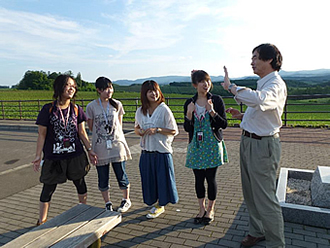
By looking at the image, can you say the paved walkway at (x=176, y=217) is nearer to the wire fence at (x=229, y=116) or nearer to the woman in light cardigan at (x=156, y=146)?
the woman in light cardigan at (x=156, y=146)

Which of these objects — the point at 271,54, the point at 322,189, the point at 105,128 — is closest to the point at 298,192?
the point at 322,189

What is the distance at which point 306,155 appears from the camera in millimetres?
6590

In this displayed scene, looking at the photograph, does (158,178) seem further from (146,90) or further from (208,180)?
(146,90)

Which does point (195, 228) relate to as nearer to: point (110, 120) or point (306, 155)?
point (110, 120)

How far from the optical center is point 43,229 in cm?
252

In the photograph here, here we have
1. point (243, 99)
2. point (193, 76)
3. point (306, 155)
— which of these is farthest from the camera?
point (306, 155)

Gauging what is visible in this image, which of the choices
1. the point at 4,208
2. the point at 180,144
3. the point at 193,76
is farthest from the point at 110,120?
the point at 180,144

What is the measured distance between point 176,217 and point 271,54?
2293mm

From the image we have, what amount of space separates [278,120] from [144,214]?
2178 millimetres

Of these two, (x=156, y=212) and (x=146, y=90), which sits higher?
(x=146, y=90)

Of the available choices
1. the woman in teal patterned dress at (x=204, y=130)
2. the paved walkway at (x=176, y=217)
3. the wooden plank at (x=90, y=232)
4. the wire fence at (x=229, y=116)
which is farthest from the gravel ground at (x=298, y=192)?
the wire fence at (x=229, y=116)

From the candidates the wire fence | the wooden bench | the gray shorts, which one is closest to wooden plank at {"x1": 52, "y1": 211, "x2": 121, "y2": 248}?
the wooden bench

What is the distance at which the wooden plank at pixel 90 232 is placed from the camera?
7.47 ft

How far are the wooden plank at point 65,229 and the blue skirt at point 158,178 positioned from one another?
32.6 inches
